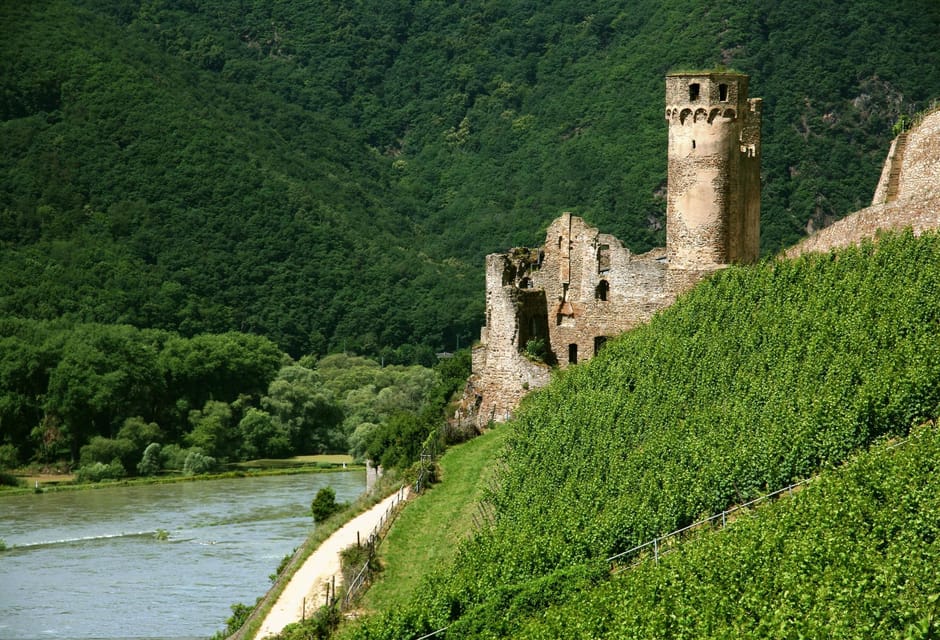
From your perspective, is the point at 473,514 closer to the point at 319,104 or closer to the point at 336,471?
the point at 336,471

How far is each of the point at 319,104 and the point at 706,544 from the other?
87133 millimetres

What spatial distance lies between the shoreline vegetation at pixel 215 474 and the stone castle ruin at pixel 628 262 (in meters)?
21.7

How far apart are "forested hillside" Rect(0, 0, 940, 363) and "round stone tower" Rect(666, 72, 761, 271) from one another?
14949 millimetres

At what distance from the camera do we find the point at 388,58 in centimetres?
11031

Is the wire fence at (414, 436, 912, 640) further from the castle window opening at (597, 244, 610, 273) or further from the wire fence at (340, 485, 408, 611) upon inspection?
the castle window opening at (597, 244, 610, 273)

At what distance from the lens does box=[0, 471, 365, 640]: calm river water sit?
37.4m

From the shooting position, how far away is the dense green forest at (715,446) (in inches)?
860

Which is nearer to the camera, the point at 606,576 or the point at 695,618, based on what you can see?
the point at 695,618

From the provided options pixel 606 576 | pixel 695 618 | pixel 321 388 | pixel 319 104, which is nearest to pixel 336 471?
pixel 321 388

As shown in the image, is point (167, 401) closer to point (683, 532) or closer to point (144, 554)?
point (144, 554)

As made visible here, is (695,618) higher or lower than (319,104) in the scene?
lower

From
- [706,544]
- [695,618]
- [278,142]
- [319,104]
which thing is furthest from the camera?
[319,104]

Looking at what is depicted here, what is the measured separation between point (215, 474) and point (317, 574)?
28.3 m

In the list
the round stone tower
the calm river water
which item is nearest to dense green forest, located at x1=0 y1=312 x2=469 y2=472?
the calm river water
